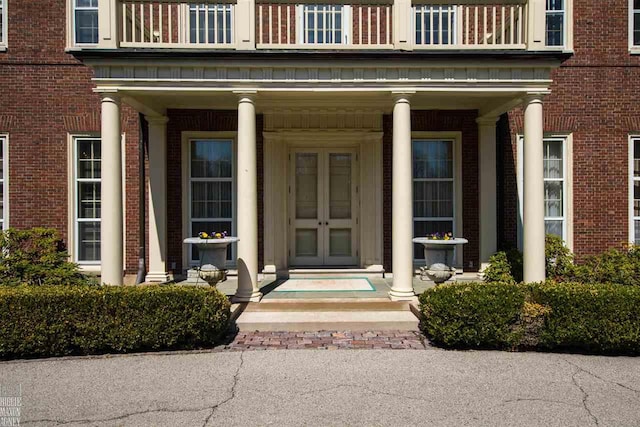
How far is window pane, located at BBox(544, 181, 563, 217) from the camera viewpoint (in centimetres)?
1059

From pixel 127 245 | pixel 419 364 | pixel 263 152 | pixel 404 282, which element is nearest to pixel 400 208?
pixel 404 282

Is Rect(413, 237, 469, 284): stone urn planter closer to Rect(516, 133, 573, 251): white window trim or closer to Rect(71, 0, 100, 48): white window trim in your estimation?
Rect(516, 133, 573, 251): white window trim

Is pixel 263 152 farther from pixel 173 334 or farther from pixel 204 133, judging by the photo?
pixel 173 334

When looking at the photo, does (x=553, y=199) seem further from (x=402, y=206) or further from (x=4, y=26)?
(x=4, y=26)

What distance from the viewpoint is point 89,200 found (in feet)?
34.2

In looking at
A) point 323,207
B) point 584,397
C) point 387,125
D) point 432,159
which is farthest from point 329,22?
point 584,397

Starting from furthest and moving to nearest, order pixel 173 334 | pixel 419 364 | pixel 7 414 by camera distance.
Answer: pixel 173 334, pixel 419 364, pixel 7 414

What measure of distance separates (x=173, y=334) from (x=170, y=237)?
196 inches

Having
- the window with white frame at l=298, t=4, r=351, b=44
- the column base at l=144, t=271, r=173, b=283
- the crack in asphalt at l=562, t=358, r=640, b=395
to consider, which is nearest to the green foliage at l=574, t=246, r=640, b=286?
the crack in asphalt at l=562, t=358, r=640, b=395

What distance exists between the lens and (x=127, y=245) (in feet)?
33.6

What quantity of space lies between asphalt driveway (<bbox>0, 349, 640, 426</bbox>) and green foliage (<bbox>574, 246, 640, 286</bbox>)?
3331mm

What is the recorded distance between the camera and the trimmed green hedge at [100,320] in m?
5.68

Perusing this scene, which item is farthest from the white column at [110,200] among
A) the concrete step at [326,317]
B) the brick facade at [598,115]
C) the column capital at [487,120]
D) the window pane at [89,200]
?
the brick facade at [598,115]

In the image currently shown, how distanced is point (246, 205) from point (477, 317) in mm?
4143
